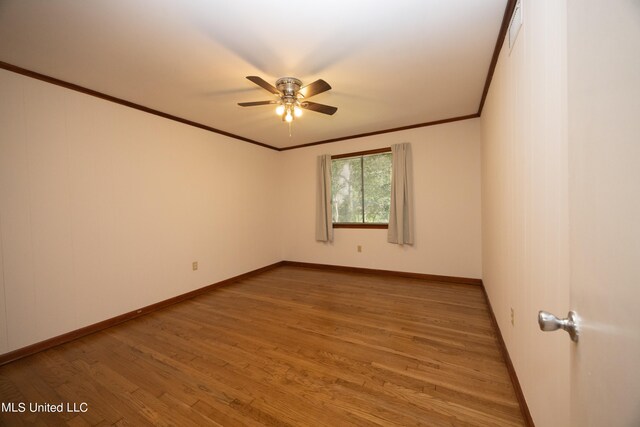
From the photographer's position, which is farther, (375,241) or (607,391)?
(375,241)

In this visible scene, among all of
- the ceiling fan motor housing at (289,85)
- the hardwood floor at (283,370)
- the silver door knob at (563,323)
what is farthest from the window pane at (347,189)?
the silver door knob at (563,323)

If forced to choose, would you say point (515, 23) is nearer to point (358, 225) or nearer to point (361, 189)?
point (361, 189)

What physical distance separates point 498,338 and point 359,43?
2.65 metres

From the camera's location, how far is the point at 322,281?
3.96 meters

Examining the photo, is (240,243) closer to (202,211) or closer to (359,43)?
(202,211)

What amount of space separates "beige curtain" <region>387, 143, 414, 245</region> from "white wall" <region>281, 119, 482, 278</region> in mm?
111

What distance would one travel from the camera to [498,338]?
211 centimetres

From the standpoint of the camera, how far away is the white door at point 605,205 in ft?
1.10

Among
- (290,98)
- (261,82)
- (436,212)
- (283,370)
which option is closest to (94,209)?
(261,82)

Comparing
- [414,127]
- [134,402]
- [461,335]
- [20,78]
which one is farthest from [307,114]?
[134,402]

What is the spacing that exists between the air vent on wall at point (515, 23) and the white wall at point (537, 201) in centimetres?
7

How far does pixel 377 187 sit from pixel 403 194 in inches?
20.3

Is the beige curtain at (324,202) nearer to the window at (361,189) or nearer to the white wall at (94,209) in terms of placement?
the window at (361,189)

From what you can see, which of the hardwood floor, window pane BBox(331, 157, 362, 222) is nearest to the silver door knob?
the hardwood floor
